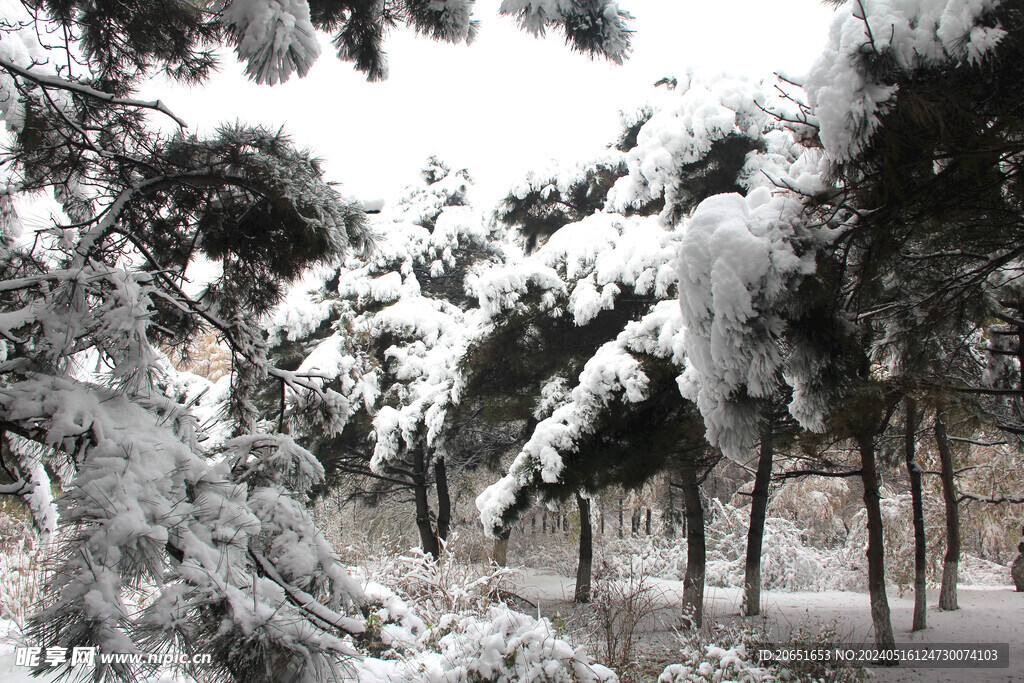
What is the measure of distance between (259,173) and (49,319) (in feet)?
3.45

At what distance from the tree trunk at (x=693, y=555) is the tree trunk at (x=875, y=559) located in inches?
58.1

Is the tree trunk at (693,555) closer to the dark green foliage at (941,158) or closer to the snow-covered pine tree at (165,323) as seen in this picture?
the dark green foliage at (941,158)

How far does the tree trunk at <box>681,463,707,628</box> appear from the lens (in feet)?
18.2

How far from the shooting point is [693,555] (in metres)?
6.07

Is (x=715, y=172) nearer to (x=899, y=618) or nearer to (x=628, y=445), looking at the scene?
(x=628, y=445)

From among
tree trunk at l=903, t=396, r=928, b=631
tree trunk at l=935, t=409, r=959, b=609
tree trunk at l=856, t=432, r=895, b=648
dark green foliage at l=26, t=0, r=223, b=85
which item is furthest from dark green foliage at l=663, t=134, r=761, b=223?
dark green foliage at l=26, t=0, r=223, b=85

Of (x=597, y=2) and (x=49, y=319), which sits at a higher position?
(x=597, y=2)

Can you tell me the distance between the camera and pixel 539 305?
674cm

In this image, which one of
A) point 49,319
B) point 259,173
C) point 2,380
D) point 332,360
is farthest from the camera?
point 332,360

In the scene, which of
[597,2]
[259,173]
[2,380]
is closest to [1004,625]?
[597,2]

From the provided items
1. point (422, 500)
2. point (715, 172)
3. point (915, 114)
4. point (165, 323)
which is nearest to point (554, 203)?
point (715, 172)

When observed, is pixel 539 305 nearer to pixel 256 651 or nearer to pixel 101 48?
pixel 101 48

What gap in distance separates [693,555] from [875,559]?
6.10ft

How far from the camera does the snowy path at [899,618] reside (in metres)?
4.11
